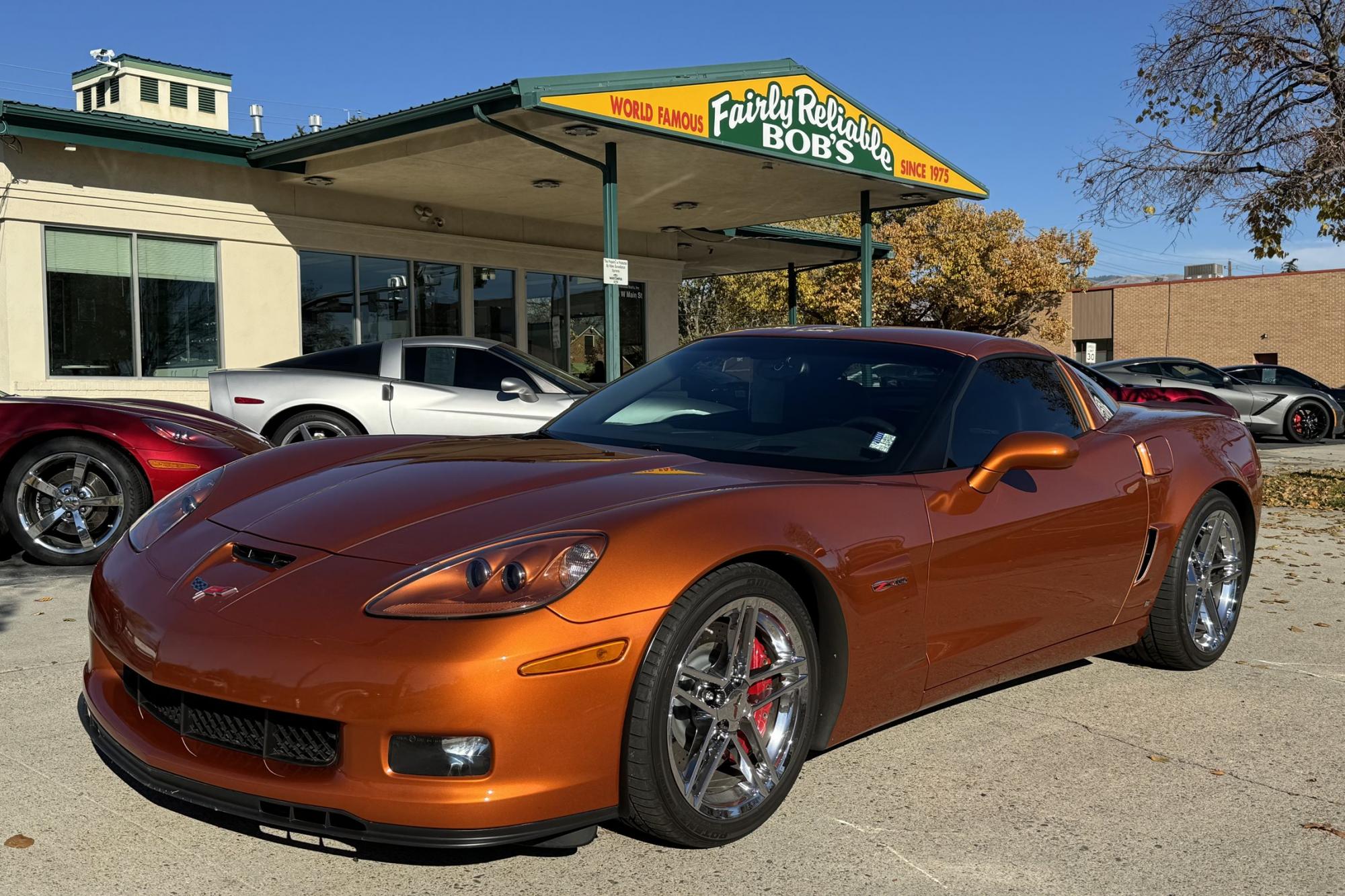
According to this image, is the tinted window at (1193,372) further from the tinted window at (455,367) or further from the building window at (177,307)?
the building window at (177,307)

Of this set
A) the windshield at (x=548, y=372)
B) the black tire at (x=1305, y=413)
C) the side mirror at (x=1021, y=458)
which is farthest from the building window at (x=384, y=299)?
the black tire at (x=1305, y=413)

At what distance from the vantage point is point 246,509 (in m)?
3.47

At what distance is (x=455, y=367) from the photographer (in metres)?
10.7

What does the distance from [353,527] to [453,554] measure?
41 cm

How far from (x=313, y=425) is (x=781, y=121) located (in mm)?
6609

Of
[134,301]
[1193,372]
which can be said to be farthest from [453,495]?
[1193,372]

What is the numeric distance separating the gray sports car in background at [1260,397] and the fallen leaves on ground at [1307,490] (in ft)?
23.0

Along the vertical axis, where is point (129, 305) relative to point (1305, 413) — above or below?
above

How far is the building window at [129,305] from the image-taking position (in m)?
13.5

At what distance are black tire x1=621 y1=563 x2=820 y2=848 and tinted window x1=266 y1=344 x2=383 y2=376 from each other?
805 centimetres

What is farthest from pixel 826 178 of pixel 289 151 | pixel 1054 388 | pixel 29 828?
pixel 29 828

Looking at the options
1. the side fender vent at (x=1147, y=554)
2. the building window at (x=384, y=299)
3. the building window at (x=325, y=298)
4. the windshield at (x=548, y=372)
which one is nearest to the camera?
the side fender vent at (x=1147, y=554)

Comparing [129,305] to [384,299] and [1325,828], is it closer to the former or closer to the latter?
[384,299]

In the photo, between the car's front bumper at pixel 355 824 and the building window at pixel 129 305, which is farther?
the building window at pixel 129 305
